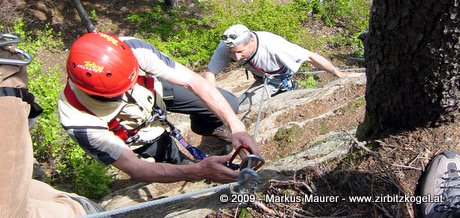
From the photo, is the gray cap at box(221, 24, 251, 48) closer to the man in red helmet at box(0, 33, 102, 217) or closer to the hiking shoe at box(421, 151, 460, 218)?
the man in red helmet at box(0, 33, 102, 217)

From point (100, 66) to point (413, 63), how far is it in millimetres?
2053

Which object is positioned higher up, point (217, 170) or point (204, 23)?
point (217, 170)

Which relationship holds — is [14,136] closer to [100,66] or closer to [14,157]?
[14,157]

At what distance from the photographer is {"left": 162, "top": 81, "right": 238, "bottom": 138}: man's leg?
4.07 m

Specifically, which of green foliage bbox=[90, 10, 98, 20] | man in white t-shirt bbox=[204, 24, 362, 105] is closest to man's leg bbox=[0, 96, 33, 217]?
man in white t-shirt bbox=[204, 24, 362, 105]

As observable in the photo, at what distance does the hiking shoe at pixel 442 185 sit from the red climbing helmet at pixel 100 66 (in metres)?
2.10

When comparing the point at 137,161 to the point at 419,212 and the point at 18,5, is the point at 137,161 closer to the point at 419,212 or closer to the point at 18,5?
the point at 419,212

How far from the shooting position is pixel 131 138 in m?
3.61

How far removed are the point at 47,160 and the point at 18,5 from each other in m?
9.74

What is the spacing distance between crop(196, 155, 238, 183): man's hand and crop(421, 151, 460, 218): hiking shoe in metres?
1.09

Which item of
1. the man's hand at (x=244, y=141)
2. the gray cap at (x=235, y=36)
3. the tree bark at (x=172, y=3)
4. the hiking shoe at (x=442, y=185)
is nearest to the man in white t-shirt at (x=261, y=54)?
the gray cap at (x=235, y=36)

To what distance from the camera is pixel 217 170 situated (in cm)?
267

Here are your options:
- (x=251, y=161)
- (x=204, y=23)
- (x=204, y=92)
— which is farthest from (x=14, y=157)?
(x=204, y=23)

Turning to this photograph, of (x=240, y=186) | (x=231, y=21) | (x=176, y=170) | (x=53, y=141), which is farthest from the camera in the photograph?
(x=231, y=21)
